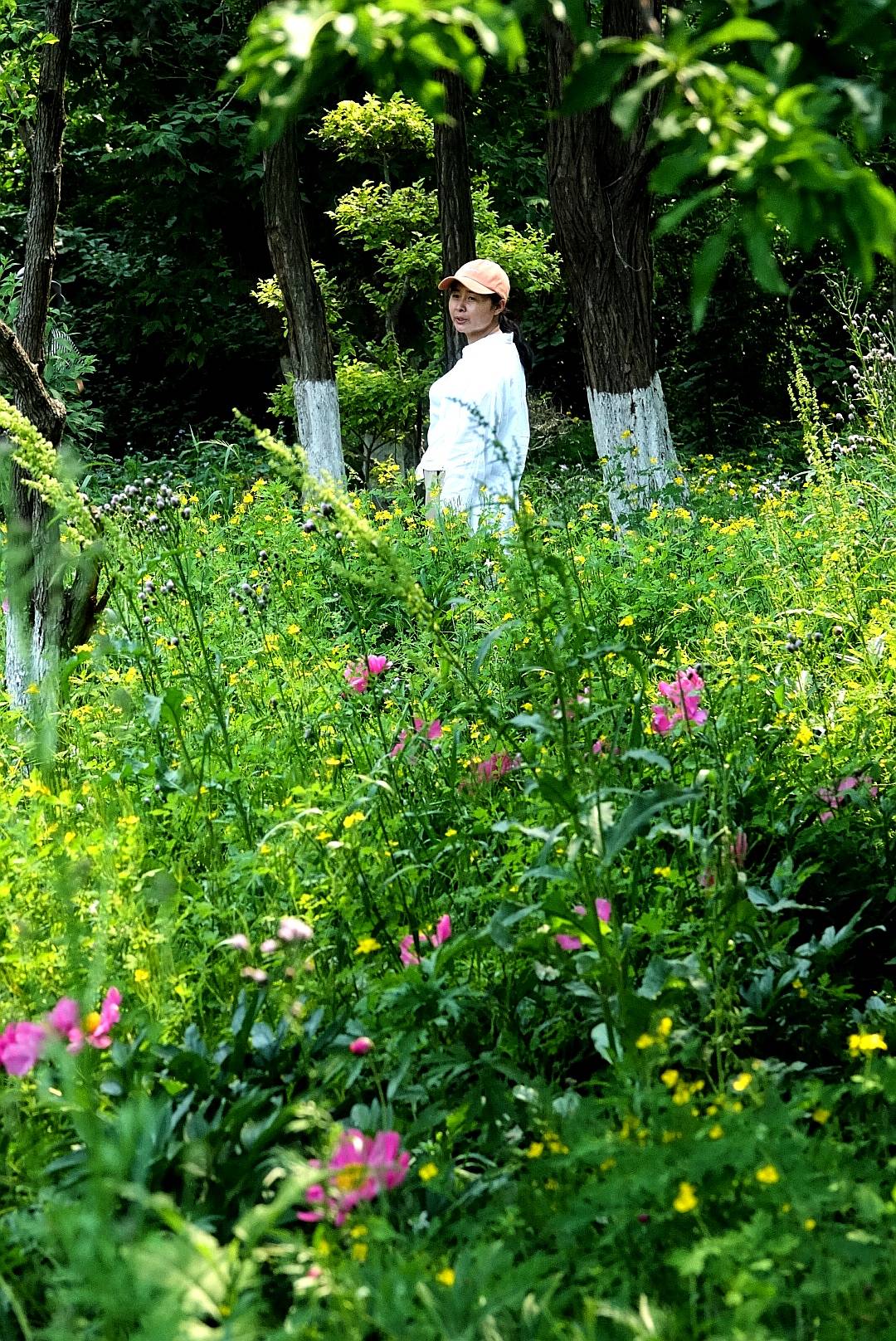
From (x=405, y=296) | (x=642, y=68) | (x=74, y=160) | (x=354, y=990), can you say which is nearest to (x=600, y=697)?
(x=354, y=990)

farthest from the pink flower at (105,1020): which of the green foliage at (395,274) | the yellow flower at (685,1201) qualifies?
the green foliage at (395,274)

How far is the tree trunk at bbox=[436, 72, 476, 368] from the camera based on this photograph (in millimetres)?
10883

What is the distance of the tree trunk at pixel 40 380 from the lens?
15.8 ft

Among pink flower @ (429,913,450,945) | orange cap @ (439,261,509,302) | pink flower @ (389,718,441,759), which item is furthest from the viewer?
orange cap @ (439,261,509,302)

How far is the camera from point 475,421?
6645 mm

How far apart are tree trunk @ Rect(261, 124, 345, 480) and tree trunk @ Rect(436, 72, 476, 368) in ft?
3.87

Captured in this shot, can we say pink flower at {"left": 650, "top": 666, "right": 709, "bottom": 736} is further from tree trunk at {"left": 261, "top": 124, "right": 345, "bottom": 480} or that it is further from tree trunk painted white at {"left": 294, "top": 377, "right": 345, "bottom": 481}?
tree trunk painted white at {"left": 294, "top": 377, "right": 345, "bottom": 481}

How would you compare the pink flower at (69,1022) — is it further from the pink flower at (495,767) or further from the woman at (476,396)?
the woman at (476,396)

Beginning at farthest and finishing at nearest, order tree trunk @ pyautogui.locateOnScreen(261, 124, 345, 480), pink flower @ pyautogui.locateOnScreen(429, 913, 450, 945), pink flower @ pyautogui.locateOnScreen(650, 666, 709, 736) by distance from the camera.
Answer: tree trunk @ pyautogui.locateOnScreen(261, 124, 345, 480)
pink flower @ pyautogui.locateOnScreen(650, 666, 709, 736)
pink flower @ pyautogui.locateOnScreen(429, 913, 450, 945)

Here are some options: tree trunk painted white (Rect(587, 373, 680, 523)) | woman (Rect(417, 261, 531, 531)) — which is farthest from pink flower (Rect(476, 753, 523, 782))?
tree trunk painted white (Rect(587, 373, 680, 523))

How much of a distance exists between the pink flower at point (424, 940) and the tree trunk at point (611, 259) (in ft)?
19.0

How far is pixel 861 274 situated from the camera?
1760mm

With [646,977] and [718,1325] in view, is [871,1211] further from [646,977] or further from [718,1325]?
[646,977]

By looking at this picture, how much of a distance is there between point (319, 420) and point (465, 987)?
32.2 ft
